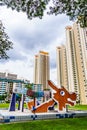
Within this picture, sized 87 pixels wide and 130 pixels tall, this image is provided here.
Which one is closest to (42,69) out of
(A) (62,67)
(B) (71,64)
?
(A) (62,67)

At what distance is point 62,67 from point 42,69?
3081 centimetres

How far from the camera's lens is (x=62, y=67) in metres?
118

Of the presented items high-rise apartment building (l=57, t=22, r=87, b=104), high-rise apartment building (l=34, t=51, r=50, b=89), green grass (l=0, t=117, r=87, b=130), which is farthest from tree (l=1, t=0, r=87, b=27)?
high-rise apartment building (l=34, t=51, r=50, b=89)

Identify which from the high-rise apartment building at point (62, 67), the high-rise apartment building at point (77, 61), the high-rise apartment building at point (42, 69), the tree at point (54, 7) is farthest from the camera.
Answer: the high-rise apartment building at point (42, 69)

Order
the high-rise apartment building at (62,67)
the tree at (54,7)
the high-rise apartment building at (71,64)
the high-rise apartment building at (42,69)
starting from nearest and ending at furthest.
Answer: the tree at (54,7) → the high-rise apartment building at (71,64) → the high-rise apartment building at (62,67) → the high-rise apartment building at (42,69)

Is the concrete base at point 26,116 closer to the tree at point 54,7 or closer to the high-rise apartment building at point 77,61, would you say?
the tree at point 54,7

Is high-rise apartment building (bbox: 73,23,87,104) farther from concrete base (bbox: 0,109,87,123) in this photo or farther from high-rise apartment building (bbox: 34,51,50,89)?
concrete base (bbox: 0,109,87,123)

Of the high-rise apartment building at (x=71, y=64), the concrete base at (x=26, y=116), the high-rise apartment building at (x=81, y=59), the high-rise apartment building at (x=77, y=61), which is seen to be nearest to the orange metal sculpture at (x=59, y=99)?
the concrete base at (x=26, y=116)

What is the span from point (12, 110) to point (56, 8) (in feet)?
47.8

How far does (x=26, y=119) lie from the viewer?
14.9 meters

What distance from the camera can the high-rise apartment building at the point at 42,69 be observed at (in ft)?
469

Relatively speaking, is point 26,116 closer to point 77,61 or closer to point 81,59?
point 81,59

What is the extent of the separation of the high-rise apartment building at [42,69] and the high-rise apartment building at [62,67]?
25.9 metres

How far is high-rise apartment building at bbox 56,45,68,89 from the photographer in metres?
114
